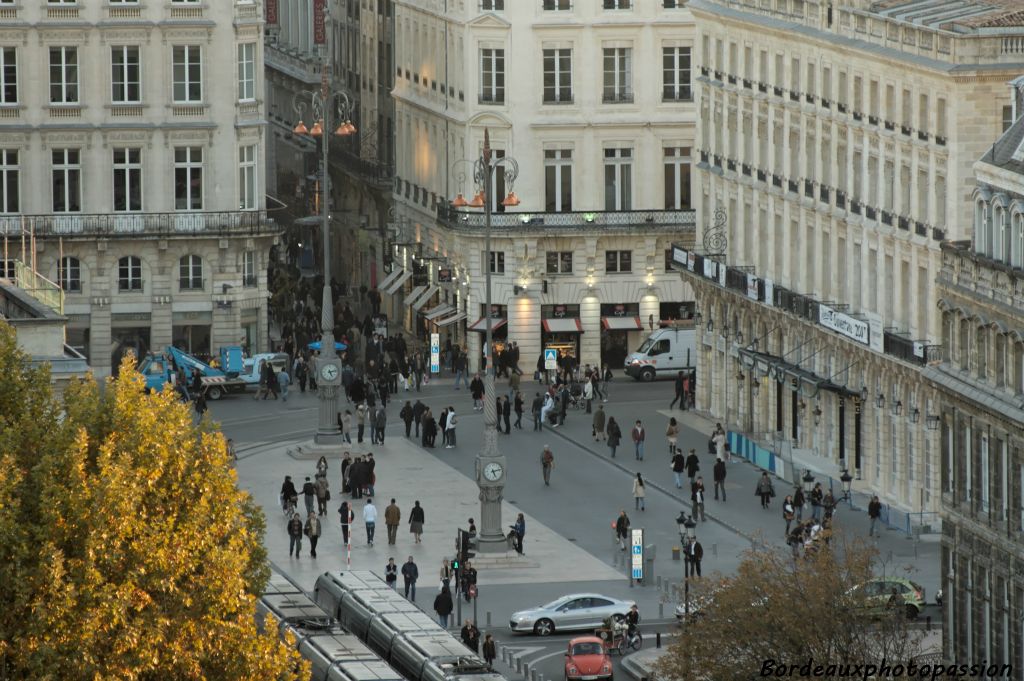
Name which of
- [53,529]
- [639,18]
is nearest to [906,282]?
[639,18]

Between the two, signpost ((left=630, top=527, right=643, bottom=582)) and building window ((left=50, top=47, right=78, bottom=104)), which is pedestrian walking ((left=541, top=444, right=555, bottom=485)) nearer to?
signpost ((left=630, top=527, right=643, bottom=582))

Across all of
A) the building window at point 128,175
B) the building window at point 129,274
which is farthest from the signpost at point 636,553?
the building window at point 128,175

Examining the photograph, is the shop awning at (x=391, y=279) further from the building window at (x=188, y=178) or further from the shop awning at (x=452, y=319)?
the building window at (x=188, y=178)

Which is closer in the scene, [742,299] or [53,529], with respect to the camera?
[53,529]

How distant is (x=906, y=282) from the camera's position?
103938mm

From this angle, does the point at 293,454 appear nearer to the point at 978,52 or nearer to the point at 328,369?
the point at 328,369

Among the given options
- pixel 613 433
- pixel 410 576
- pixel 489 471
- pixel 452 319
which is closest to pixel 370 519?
pixel 489 471

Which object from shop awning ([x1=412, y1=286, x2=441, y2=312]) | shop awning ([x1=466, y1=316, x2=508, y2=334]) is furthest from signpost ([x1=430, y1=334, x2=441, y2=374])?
shop awning ([x1=412, y1=286, x2=441, y2=312])

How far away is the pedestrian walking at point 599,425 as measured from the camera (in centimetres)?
11688

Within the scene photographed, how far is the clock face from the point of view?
9650 centimetres

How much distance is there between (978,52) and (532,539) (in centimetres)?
1938

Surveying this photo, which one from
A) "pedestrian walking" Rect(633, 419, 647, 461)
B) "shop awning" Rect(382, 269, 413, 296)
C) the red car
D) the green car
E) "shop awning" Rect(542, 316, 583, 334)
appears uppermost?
"shop awning" Rect(382, 269, 413, 296)

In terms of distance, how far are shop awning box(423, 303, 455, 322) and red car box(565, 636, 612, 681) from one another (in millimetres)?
57804

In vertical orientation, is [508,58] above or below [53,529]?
above
